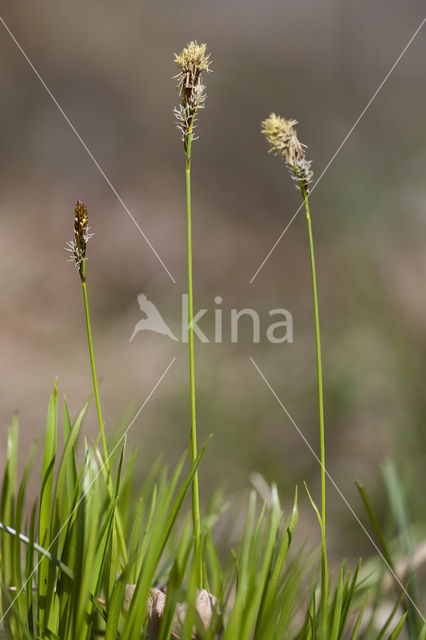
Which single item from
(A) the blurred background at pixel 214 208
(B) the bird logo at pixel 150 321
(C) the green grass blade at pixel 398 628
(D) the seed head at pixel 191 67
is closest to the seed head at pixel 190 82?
(D) the seed head at pixel 191 67

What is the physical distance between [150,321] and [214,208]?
0.34 m

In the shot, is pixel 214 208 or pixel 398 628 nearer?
pixel 398 628

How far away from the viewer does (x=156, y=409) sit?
101 cm

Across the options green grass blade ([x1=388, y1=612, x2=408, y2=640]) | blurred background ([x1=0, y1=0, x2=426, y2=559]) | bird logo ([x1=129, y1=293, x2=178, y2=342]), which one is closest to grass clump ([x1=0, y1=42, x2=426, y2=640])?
green grass blade ([x1=388, y1=612, x2=408, y2=640])

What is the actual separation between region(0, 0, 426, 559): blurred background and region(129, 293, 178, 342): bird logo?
24 mm

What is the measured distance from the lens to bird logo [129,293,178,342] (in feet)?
3.69

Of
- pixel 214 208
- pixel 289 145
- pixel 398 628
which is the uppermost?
pixel 214 208

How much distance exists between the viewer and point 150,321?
1.29 meters

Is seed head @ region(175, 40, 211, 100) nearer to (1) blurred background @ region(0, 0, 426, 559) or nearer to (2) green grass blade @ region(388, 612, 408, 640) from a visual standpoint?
(2) green grass blade @ region(388, 612, 408, 640)

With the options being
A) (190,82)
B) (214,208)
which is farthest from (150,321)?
(190,82)

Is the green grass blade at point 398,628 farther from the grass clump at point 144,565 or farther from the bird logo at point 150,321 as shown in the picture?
the bird logo at point 150,321

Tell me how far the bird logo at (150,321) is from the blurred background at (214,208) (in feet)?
0.08

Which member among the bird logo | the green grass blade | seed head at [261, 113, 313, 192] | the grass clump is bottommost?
the green grass blade

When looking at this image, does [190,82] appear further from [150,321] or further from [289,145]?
[150,321]
